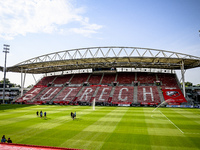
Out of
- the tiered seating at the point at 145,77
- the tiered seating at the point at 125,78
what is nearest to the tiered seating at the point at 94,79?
the tiered seating at the point at 125,78

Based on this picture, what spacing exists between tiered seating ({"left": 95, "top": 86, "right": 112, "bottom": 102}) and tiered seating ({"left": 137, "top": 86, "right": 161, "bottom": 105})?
10.2m

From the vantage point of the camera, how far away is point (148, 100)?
42781mm

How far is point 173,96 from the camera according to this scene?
44.0 metres

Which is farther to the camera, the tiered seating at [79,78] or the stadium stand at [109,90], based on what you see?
the tiered seating at [79,78]

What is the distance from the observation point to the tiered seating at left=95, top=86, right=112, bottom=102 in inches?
1813

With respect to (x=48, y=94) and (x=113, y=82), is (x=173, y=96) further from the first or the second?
(x=48, y=94)

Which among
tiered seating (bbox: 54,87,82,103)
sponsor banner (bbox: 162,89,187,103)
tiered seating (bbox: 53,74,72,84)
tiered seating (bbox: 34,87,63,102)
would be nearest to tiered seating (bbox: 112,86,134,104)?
sponsor banner (bbox: 162,89,187,103)

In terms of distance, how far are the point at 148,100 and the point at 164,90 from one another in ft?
28.5

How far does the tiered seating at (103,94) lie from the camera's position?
151 ft

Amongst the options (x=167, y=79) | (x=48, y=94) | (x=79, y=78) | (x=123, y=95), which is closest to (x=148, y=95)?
(x=123, y=95)

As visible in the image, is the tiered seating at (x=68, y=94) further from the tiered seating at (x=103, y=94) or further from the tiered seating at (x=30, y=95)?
the tiered seating at (x=30, y=95)

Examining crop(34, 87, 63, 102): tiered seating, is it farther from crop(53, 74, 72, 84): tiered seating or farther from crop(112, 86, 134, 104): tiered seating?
crop(112, 86, 134, 104): tiered seating

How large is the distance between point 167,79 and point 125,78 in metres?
15.5

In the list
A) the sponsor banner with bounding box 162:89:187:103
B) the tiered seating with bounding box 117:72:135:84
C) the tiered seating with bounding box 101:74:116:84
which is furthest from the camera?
the tiered seating with bounding box 101:74:116:84
